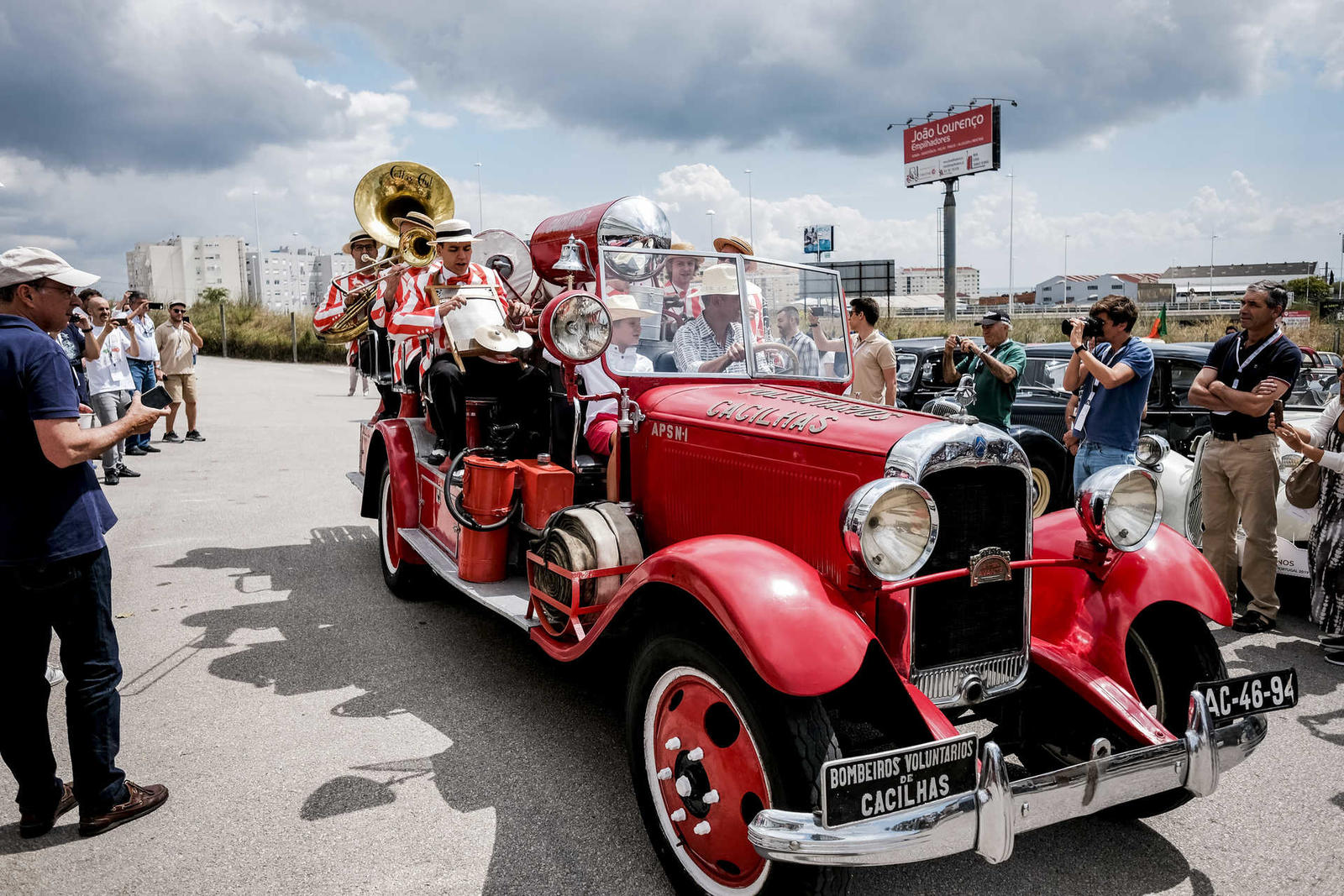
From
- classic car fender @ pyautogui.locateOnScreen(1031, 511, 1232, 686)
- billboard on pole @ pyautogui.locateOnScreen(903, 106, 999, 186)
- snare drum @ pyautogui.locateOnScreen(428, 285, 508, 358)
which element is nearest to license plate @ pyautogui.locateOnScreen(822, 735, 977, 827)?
classic car fender @ pyautogui.locateOnScreen(1031, 511, 1232, 686)

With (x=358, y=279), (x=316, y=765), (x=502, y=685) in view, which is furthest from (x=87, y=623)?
(x=358, y=279)

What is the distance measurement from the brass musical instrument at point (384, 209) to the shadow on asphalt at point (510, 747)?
1892mm

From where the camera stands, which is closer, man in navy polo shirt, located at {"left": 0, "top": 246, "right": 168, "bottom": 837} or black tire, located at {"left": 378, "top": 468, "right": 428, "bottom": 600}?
man in navy polo shirt, located at {"left": 0, "top": 246, "right": 168, "bottom": 837}

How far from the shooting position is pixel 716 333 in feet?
13.5

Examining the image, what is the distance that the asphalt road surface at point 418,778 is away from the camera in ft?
9.35

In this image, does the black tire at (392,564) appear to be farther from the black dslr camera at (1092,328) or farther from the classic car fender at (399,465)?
the black dslr camera at (1092,328)

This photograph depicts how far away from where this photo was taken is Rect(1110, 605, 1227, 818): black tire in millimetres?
3076

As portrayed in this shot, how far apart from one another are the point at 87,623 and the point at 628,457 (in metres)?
2.08

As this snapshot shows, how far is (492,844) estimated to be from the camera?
3.01 meters

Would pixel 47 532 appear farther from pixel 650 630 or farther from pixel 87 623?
pixel 650 630

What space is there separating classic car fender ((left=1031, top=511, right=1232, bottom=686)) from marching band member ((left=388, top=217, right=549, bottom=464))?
106 inches

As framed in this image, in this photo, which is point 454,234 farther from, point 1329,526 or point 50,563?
point 1329,526

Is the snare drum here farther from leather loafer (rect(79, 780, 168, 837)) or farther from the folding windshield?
leather loafer (rect(79, 780, 168, 837))

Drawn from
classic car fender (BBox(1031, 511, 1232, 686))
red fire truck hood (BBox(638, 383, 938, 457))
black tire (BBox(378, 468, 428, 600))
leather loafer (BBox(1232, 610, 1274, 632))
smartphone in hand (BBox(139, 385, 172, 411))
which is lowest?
leather loafer (BBox(1232, 610, 1274, 632))
